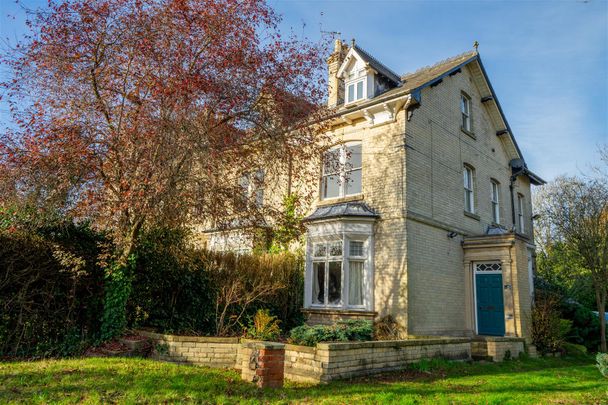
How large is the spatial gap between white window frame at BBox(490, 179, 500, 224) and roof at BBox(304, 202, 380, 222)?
7.57 meters

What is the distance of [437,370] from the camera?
9.59 meters

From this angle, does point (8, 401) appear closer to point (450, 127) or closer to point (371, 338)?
point (371, 338)

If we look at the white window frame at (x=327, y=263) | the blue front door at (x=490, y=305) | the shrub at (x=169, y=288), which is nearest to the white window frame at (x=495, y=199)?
the blue front door at (x=490, y=305)

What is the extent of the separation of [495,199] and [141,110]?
1573cm

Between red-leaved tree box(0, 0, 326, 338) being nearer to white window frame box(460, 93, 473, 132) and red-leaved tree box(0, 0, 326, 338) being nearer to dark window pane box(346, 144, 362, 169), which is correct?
dark window pane box(346, 144, 362, 169)

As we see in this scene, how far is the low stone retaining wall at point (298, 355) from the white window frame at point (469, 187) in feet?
24.3

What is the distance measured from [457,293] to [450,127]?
20.2 feet

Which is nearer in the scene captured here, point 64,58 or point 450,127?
point 64,58

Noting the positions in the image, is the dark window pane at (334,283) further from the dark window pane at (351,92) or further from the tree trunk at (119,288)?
the tree trunk at (119,288)

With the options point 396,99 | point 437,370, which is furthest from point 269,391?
point 396,99

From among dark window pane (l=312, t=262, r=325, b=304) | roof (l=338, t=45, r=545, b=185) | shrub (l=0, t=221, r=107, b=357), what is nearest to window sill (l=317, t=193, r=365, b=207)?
dark window pane (l=312, t=262, r=325, b=304)

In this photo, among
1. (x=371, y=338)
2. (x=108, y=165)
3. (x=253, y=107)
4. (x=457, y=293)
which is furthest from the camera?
(x=457, y=293)

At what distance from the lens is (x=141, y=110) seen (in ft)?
30.0

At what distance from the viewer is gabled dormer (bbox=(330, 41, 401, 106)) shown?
51.6 ft
